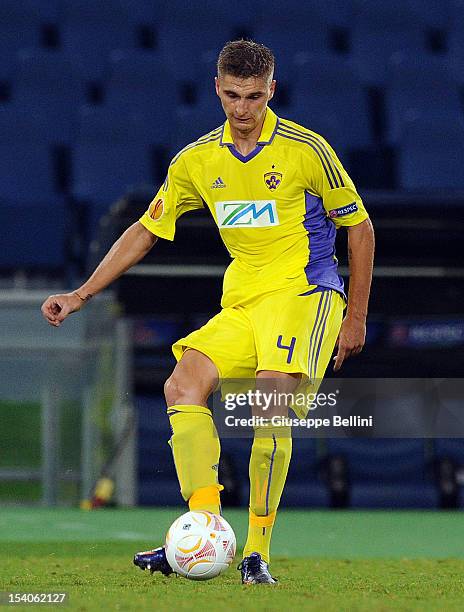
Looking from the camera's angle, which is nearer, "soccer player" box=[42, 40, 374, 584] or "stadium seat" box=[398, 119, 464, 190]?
"soccer player" box=[42, 40, 374, 584]

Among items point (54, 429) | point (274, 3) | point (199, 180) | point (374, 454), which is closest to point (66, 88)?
point (274, 3)

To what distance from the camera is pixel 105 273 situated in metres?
4.39

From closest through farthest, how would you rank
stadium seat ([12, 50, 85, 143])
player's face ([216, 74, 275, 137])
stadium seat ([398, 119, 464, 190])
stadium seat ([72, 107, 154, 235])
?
player's face ([216, 74, 275, 137]) < stadium seat ([72, 107, 154, 235]) < stadium seat ([398, 119, 464, 190]) < stadium seat ([12, 50, 85, 143])

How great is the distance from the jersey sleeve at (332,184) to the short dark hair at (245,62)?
1.07ft

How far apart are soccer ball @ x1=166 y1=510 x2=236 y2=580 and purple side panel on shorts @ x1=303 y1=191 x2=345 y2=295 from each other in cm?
90

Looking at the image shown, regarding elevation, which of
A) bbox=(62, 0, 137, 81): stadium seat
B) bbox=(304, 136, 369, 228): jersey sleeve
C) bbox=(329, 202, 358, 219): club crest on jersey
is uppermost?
bbox=(62, 0, 137, 81): stadium seat

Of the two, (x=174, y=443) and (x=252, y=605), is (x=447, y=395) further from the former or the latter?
(x=252, y=605)

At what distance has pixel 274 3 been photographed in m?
13.0

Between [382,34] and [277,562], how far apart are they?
349 inches

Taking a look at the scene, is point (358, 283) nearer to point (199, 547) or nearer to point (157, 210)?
point (157, 210)

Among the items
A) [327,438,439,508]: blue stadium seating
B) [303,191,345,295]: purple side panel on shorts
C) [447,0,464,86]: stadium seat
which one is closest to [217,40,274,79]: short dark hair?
[303,191,345,295]: purple side panel on shorts

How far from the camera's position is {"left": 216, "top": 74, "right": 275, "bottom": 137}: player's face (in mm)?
4035

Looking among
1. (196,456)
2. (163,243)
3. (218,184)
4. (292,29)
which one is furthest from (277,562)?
(292,29)

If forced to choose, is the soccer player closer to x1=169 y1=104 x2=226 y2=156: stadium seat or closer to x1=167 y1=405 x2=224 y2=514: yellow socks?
x1=167 y1=405 x2=224 y2=514: yellow socks
